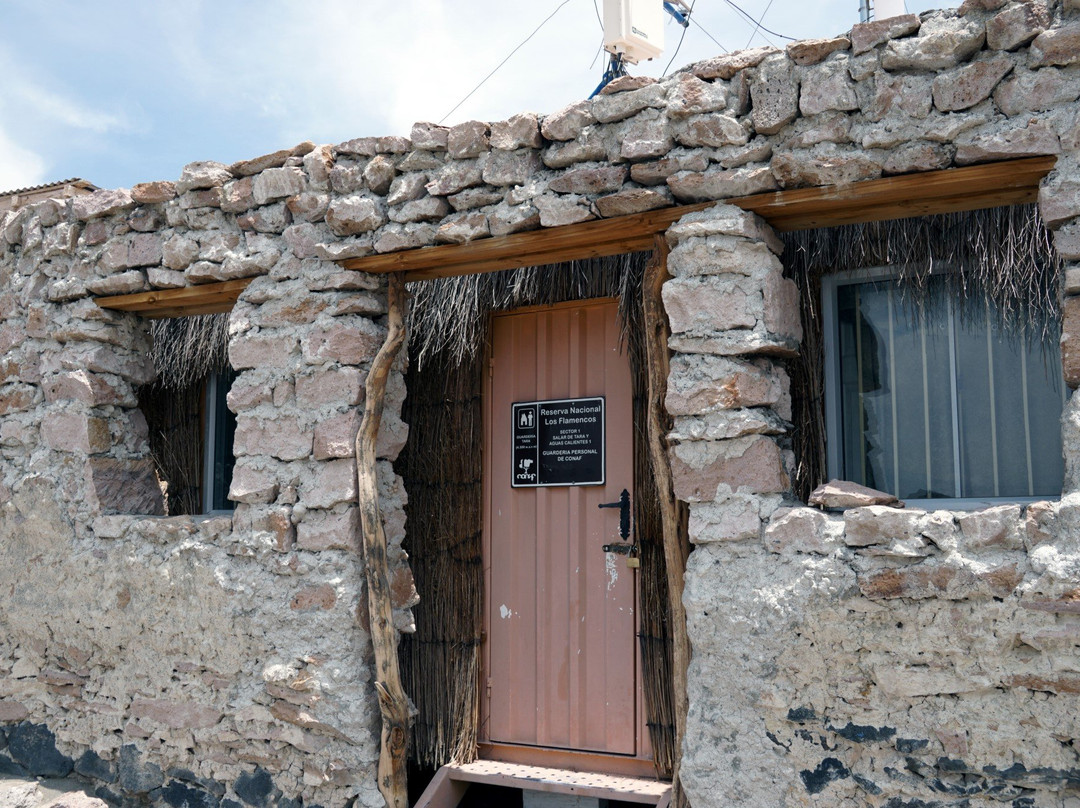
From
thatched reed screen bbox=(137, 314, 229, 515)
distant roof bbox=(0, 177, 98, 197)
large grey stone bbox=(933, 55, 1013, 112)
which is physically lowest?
thatched reed screen bbox=(137, 314, 229, 515)

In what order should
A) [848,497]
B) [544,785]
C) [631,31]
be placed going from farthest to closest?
[631,31] < [544,785] < [848,497]

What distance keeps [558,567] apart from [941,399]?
66.5 inches

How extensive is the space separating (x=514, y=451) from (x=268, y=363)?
1.12 metres

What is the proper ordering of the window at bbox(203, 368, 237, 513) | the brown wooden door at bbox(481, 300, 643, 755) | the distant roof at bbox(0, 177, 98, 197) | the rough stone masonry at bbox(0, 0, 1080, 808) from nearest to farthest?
1. the rough stone masonry at bbox(0, 0, 1080, 808)
2. the brown wooden door at bbox(481, 300, 643, 755)
3. the window at bbox(203, 368, 237, 513)
4. the distant roof at bbox(0, 177, 98, 197)

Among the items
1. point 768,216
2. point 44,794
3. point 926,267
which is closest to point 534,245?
point 768,216

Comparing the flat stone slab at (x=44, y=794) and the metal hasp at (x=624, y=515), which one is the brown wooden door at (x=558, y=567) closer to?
the metal hasp at (x=624, y=515)

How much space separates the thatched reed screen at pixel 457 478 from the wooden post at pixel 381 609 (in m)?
0.50

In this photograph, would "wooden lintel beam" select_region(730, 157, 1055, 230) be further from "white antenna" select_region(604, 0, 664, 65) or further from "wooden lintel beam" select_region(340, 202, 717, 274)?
"white antenna" select_region(604, 0, 664, 65)

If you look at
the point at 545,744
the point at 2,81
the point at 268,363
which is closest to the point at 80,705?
the point at 268,363

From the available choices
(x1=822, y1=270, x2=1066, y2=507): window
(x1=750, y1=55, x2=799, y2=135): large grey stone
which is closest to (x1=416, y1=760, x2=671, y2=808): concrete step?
(x1=822, y1=270, x2=1066, y2=507): window

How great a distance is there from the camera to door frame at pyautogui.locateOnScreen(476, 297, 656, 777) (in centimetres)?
397

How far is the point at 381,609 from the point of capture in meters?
3.76

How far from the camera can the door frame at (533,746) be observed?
3.97m

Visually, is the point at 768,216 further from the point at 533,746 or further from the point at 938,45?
the point at 533,746
